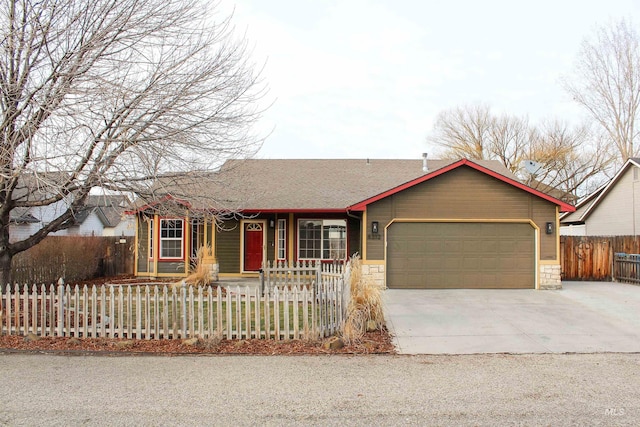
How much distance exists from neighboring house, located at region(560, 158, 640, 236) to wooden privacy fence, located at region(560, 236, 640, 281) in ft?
18.5

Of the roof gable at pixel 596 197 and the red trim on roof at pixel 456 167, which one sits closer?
the red trim on roof at pixel 456 167

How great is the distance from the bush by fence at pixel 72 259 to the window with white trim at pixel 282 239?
5980 millimetres

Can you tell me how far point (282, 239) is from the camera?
17172mm

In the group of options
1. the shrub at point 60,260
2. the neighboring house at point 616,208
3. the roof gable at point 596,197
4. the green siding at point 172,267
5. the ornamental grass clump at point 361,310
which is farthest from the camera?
the roof gable at point 596,197

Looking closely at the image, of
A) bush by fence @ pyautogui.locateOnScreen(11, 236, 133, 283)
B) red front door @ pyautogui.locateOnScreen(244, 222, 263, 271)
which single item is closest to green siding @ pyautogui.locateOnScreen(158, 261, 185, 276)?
bush by fence @ pyautogui.locateOnScreen(11, 236, 133, 283)

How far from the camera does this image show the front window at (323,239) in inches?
670

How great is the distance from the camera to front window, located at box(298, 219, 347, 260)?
670 inches

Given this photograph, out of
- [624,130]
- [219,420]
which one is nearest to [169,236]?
[219,420]

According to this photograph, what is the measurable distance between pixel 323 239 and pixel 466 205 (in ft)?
17.7

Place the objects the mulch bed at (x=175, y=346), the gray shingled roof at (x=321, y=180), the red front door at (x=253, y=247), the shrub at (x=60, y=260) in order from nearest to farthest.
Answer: the mulch bed at (x=175, y=346)
the shrub at (x=60, y=260)
the gray shingled roof at (x=321, y=180)
the red front door at (x=253, y=247)

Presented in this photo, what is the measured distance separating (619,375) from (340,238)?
11449 mm

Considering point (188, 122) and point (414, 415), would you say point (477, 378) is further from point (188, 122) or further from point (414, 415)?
point (188, 122)

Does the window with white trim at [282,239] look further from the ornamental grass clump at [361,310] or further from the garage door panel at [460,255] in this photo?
the ornamental grass clump at [361,310]

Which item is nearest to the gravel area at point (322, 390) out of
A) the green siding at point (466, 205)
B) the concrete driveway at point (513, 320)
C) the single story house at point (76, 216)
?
the concrete driveway at point (513, 320)
